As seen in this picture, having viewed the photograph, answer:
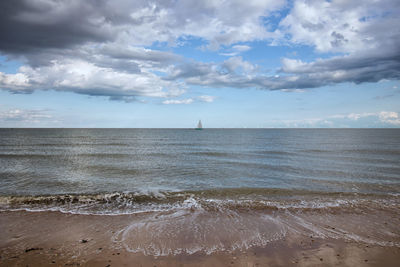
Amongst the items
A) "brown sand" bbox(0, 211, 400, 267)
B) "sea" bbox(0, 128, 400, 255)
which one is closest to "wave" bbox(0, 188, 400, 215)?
"sea" bbox(0, 128, 400, 255)

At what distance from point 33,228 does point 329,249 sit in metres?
11.0

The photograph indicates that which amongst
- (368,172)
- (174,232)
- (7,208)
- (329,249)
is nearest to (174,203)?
(174,232)

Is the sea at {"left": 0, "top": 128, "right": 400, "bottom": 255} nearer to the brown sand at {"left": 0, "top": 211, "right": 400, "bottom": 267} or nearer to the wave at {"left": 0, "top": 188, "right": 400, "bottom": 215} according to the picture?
the wave at {"left": 0, "top": 188, "right": 400, "bottom": 215}

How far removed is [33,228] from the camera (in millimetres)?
8523

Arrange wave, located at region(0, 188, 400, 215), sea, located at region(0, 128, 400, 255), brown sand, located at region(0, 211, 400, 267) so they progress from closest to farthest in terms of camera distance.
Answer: brown sand, located at region(0, 211, 400, 267) → sea, located at region(0, 128, 400, 255) → wave, located at region(0, 188, 400, 215)

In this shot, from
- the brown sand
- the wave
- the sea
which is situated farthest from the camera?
the wave

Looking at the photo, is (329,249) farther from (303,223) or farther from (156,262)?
(156,262)

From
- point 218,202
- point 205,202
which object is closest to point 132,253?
point 205,202

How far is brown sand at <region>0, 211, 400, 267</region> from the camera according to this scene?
246 inches

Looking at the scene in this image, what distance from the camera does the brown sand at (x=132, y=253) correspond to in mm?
6238

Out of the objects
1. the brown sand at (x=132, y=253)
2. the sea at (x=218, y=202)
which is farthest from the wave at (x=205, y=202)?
the brown sand at (x=132, y=253)

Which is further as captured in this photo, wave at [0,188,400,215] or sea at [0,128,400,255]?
wave at [0,188,400,215]

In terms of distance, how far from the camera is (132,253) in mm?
6715

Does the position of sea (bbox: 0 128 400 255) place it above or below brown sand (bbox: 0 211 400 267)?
below
